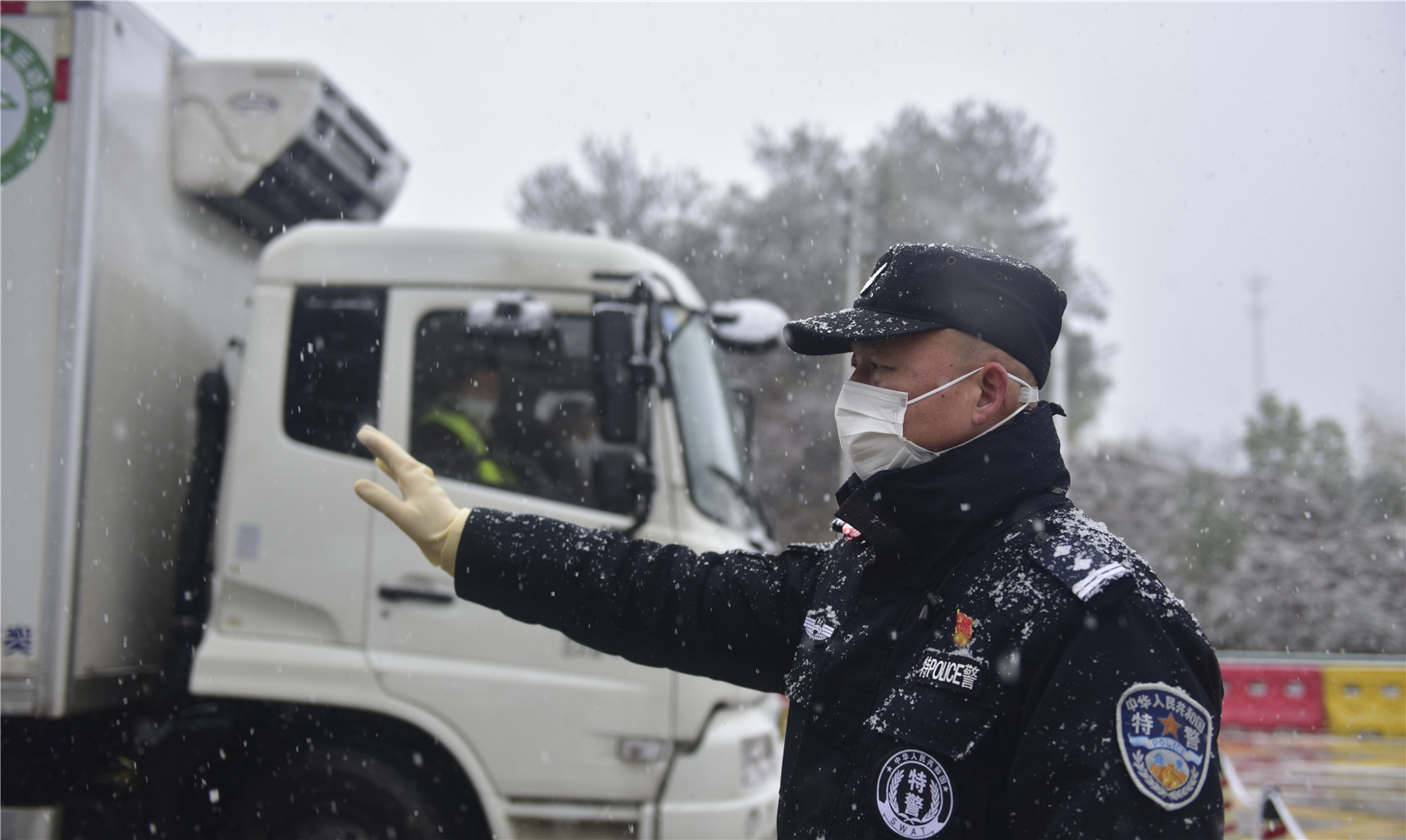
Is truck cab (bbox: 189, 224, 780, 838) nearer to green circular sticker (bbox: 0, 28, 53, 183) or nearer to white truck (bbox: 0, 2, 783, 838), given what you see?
white truck (bbox: 0, 2, 783, 838)

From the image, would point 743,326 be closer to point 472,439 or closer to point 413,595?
point 472,439

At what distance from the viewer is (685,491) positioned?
3.58 metres

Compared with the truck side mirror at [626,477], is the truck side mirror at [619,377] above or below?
above

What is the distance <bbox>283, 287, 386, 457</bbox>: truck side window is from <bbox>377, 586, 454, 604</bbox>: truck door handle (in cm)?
49

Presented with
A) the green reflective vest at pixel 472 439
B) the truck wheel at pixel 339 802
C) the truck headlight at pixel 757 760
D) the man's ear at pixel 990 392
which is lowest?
the truck wheel at pixel 339 802

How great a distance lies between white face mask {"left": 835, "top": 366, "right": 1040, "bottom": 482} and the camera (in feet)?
6.12

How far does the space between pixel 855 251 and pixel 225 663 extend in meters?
13.3

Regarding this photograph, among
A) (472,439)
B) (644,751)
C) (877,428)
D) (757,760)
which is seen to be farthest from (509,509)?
(877,428)

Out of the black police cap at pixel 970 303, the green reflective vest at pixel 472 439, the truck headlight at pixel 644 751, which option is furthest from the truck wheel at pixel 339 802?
the black police cap at pixel 970 303

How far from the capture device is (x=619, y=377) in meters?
3.31

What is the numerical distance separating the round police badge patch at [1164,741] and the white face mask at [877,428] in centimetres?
55

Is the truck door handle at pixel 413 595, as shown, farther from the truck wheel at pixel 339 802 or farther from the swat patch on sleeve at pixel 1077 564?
the swat patch on sleeve at pixel 1077 564

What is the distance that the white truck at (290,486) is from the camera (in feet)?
10.8

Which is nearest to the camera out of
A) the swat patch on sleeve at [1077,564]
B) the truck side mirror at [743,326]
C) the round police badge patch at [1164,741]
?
the round police badge patch at [1164,741]
